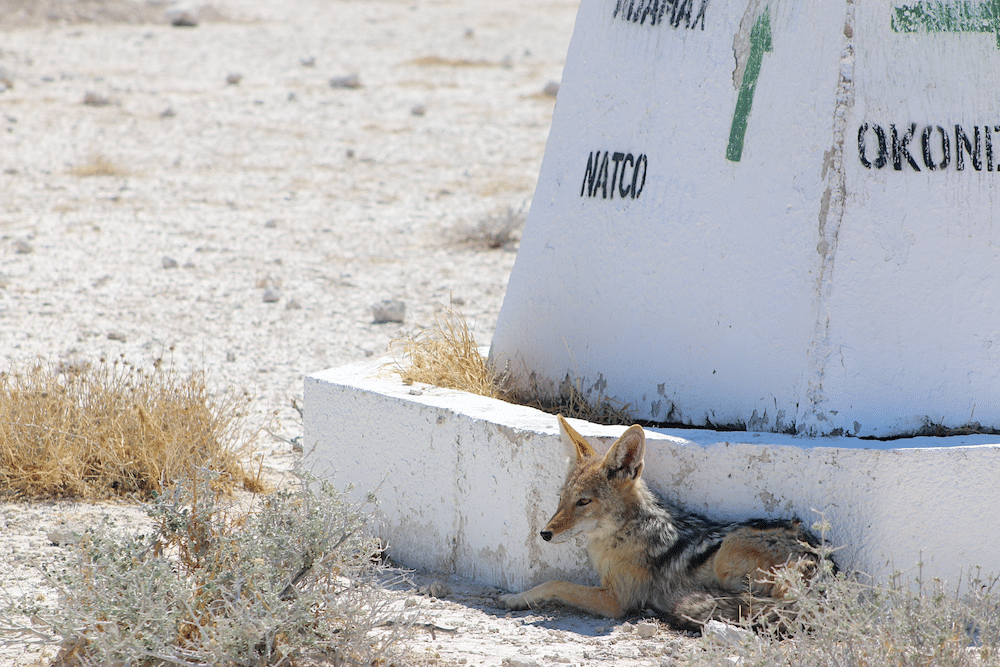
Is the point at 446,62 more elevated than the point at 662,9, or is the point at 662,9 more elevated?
the point at 446,62

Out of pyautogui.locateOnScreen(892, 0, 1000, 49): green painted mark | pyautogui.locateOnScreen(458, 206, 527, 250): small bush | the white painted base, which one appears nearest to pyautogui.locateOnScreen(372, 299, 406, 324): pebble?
pyautogui.locateOnScreen(458, 206, 527, 250): small bush

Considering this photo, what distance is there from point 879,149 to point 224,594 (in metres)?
2.99

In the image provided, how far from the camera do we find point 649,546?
4.21 metres

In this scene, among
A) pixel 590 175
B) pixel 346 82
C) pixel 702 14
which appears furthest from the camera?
pixel 346 82

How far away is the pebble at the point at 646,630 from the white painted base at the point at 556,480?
0.40 metres

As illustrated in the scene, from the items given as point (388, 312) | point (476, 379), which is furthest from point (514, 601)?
point (388, 312)

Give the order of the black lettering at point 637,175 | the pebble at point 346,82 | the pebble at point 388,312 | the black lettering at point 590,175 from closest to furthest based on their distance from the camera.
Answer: the black lettering at point 637,175 < the black lettering at point 590,175 < the pebble at point 388,312 < the pebble at point 346,82

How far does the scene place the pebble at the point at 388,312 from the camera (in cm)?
912

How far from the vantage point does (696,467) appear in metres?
4.27

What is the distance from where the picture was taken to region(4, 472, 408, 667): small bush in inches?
137

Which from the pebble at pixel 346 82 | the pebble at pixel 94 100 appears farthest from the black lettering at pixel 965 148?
the pebble at pixel 346 82

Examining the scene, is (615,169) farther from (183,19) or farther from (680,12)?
(183,19)

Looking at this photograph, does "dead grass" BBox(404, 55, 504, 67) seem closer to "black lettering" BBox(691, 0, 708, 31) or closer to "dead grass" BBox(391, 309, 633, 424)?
"dead grass" BBox(391, 309, 633, 424)

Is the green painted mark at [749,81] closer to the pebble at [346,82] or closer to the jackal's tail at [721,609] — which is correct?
the jackal's tail at [721,609]
